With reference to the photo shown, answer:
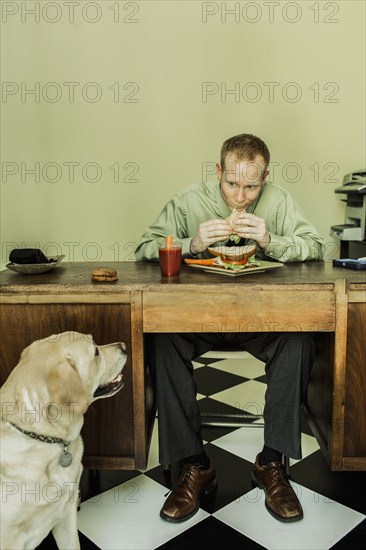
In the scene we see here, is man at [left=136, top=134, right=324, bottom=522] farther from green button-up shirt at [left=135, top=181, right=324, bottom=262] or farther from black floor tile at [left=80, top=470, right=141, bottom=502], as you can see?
black floor tile at [left=80, top=470, right=141, bottom=502]

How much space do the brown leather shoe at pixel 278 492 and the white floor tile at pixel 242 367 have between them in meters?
1.20

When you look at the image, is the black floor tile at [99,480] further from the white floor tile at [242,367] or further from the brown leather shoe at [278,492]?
the white floor tile at [242,367]

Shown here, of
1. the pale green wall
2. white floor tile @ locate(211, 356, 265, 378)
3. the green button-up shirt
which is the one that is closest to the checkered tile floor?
the green button-up shirt

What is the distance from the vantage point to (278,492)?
1752 millimetres

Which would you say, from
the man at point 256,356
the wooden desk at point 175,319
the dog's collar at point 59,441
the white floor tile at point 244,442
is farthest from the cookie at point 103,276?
the white floor tile at point 244,442

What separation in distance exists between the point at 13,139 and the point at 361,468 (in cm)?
340

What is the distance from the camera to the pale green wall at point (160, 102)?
12.5 feet

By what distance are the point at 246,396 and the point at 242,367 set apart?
18.2 inches

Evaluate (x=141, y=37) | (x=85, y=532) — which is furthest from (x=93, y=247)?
(x=85, y=532)

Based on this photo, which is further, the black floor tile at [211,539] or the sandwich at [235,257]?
the sandwich at [235,257]

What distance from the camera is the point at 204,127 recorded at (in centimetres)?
392

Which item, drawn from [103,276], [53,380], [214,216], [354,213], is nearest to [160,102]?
[354,213]

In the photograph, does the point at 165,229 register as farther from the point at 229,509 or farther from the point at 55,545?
the point at 55,545

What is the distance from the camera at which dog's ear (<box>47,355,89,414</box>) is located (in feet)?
4.02
